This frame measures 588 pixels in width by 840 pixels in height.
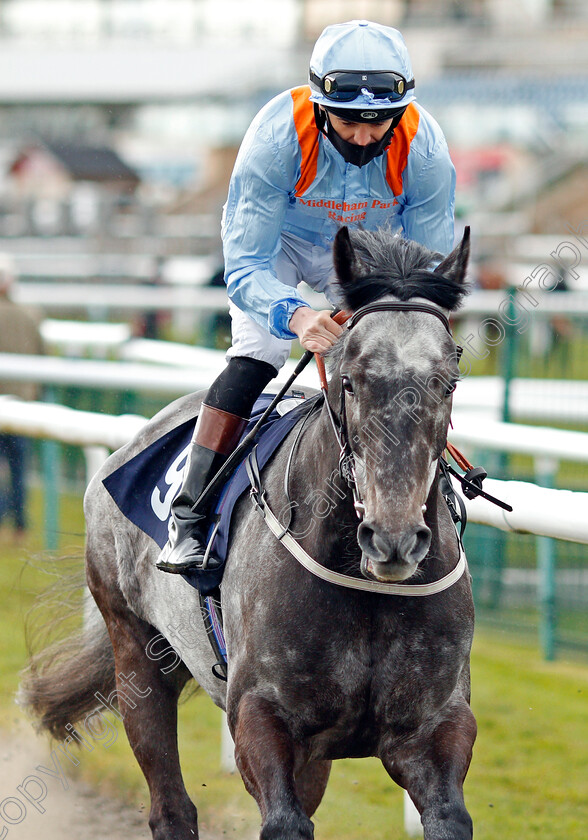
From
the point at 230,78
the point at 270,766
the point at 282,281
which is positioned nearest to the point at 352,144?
the point at 282,281

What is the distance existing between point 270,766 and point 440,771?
1.29 feet

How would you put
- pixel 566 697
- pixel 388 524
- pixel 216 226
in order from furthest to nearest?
pixel 216 226 → pixel 566 697 → pixel 388 524

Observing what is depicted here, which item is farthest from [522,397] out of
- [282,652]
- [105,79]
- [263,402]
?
[105,79]

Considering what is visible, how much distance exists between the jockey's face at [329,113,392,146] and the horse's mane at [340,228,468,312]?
0.37 m

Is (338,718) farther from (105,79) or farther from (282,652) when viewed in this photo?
(105,79)

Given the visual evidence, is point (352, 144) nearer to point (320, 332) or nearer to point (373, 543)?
point (320, 332)

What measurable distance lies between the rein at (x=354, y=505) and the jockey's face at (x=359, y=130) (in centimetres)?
52

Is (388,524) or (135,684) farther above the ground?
(388,524)

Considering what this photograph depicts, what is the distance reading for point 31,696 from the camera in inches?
172

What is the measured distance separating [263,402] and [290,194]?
693 mm

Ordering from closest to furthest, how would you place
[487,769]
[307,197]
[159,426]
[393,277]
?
1. [393,277]
2. [307,197]
3. [159,426]
4. [487,769]

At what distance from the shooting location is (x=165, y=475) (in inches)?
146

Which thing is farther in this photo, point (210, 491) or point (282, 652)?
point (210, 491)

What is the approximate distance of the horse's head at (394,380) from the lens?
242 cm
